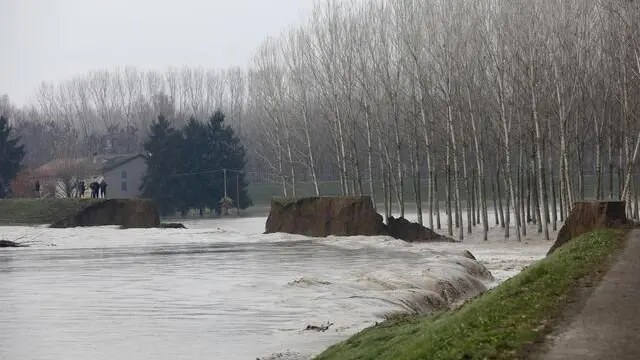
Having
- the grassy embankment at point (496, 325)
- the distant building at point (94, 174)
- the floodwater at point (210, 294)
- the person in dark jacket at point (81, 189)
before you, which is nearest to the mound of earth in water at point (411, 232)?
the floodwater at point (210, 294)

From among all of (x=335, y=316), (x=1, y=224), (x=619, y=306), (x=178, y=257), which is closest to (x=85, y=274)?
(x=178, y=257)

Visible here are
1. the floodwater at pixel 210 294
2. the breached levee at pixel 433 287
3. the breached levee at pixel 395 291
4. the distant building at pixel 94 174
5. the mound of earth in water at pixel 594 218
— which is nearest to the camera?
the floodwater at pixel 210 294

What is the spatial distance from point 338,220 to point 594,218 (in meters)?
20.9

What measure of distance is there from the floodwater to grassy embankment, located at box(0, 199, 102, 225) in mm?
18149

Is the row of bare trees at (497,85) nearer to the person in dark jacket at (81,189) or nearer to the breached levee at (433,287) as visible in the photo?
the breached levee at (433,287)

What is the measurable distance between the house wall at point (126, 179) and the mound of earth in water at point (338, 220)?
51949 millimetres

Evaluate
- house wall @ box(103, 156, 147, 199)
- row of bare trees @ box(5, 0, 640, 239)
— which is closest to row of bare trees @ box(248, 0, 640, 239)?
row of bare trees @ box(5, 0, 640, 239)

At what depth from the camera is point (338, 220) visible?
4522cm

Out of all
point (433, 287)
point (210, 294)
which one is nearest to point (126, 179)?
point (210, 294)

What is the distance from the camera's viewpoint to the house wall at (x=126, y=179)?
320ft

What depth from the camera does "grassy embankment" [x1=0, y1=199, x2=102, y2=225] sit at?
5597cm

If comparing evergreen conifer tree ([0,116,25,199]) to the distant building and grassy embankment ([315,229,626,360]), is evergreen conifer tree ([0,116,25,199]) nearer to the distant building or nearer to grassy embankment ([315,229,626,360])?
the distant building

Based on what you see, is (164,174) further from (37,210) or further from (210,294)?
(210,294)

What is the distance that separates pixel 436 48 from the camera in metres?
48.9
